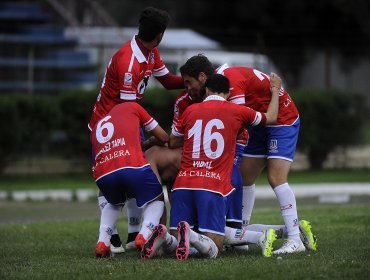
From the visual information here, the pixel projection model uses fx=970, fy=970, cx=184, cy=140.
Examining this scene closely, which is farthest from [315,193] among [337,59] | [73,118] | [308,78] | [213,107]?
[308,78]

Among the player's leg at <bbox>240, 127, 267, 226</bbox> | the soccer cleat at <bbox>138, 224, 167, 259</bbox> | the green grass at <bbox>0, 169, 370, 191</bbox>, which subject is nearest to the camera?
the soccer cleat at <bbox>138, 224, 167, 259</bbox>

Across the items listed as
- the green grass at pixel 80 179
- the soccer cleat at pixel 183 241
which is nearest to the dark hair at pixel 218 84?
the soccer cleat at pixel 183 241

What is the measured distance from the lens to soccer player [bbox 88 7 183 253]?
10188 mm

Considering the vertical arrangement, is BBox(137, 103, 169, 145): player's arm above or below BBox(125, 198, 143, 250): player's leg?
above

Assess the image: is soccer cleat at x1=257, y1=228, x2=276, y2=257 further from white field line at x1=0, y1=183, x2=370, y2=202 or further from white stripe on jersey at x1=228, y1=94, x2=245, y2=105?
white field line at x1=0, y1=183, x2=370, y2=202

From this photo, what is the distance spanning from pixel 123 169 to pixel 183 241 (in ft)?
3.14

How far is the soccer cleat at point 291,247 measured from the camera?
9805mm

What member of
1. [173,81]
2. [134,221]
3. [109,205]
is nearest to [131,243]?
[134,221]

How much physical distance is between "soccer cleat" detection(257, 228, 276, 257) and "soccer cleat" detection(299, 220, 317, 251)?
0.66 meters

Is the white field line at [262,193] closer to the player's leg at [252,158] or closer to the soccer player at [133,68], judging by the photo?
the player's leg at [252,158]

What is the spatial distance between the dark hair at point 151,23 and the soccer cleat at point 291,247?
259 centimetres

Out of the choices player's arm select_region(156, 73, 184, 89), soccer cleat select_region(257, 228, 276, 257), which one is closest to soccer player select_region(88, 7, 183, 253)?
player's arm select_region(156, 73, 184, 89)

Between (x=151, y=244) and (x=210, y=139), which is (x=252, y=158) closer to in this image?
(x=210, y=139)

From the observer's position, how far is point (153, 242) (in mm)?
9172
